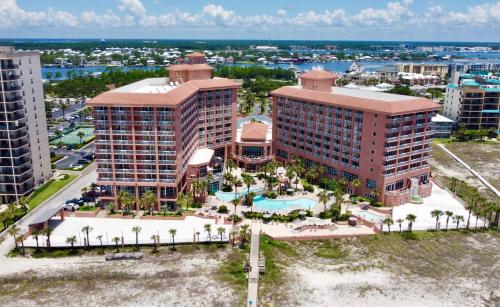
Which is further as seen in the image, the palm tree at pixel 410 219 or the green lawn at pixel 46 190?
the green lawn at pixel 46 190

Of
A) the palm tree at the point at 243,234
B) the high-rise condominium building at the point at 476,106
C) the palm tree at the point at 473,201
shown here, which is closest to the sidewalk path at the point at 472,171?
the palm tree at the point at 473,201

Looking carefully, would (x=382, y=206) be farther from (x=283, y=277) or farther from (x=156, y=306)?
(x=156, y=306)

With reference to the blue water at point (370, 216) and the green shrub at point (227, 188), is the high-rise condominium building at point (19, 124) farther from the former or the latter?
the blue water at point (370, 216)

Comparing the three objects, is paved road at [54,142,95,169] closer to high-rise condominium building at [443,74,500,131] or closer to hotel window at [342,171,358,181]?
hotel window at [342,171,358,181]

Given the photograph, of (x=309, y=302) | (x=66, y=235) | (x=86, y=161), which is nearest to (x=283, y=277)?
(x=309, y=302)

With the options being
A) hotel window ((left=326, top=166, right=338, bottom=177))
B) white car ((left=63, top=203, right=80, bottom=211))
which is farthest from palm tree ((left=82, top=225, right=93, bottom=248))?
hotel window ((left=326, top=166, right=338, bottom=177))

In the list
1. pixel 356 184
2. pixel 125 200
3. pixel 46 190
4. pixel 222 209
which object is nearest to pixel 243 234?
pixel 222 209

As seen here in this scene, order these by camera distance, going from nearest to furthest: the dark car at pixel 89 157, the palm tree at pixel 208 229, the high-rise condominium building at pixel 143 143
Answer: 1. the palm tree at pixel 208 229
2. the high-rise condominium building at pixel 143 143
3. the dark car at pixel 89 157
